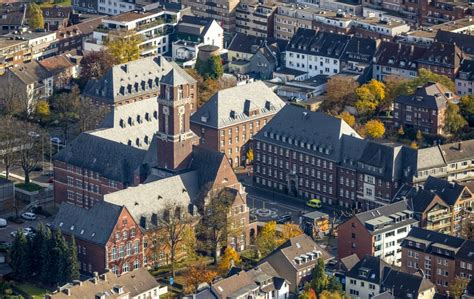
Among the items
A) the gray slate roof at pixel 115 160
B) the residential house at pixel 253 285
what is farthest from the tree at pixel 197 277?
the gray slate roof at pixel 115 160

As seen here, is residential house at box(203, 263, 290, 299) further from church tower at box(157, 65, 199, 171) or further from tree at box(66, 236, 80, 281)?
church tower at box(157, 65, 199, 171)

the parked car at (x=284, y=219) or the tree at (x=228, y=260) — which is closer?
the tree at (x=228, y=260)

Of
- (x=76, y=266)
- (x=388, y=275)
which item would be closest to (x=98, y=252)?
(x=76, y=266)

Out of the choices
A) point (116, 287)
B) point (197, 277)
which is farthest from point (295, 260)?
Answer: point (116, 287)

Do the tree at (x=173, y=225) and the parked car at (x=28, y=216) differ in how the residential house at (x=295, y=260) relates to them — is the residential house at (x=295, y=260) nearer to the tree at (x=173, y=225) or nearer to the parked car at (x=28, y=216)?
the tree at (x=173, y=225)

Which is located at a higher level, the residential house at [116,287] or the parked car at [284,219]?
the residential house at [116,287]

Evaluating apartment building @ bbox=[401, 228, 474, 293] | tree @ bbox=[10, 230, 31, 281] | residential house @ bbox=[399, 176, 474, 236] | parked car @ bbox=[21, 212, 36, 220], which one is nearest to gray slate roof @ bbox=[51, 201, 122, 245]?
tree @ bbox=[10, 230, 31, 281]

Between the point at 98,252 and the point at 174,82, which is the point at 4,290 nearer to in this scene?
the point at 98,252
